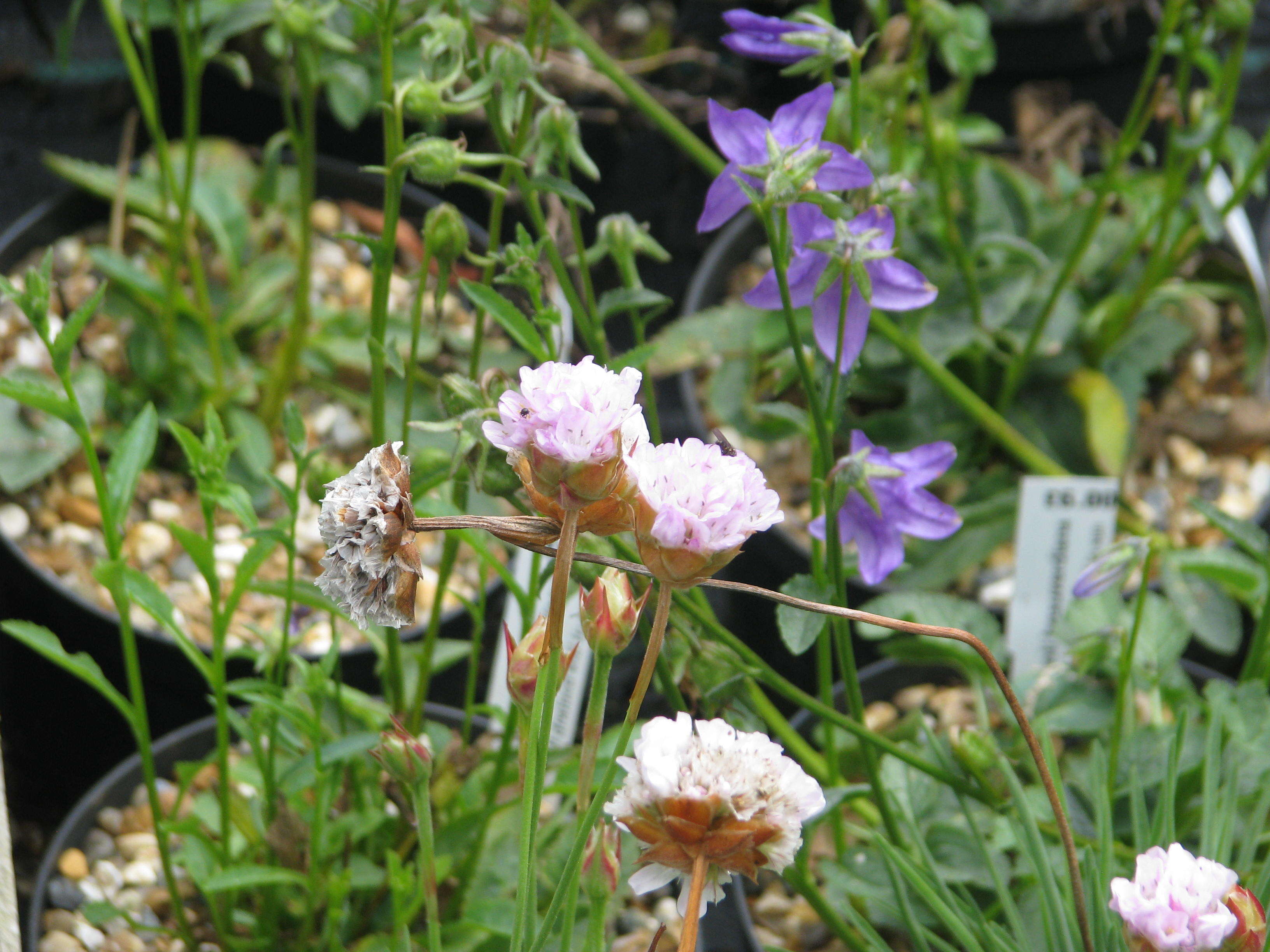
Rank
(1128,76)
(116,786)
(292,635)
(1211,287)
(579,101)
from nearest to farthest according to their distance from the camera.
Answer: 1. (116,786)
2. (292,635)
3. (1211,287)
4. (579,101)
5. (1128,76)

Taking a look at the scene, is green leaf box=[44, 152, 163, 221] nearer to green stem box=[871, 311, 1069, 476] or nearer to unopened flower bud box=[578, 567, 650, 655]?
green stem box=[871, 311, 1069, 476]

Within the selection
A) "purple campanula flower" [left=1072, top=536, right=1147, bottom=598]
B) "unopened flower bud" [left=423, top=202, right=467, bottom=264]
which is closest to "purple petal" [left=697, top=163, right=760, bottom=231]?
"unopened flower bud" [left=423, top=202, right=467, bottom=264]

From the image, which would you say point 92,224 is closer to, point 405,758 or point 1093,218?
point 1093,218

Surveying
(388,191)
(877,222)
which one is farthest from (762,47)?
(388,191)

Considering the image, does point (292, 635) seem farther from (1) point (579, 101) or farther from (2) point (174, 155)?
(1) point (579, 101)

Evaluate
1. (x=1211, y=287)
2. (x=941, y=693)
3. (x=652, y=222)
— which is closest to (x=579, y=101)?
(x=652, y=222)

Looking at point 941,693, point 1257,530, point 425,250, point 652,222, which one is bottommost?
point 941,693
